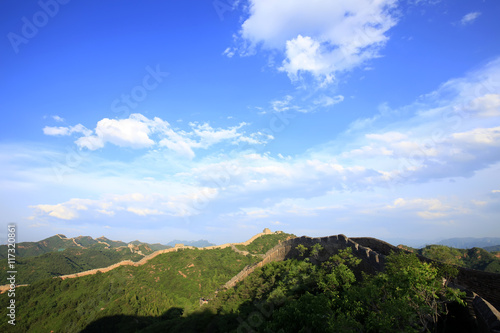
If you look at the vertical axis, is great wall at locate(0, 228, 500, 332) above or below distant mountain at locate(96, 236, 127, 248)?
above

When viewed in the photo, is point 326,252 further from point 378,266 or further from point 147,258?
point 147,258

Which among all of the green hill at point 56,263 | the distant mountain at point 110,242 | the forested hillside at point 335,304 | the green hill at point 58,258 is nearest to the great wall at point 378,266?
the forested hillside at point 335,304

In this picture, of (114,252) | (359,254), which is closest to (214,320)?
(359,254)

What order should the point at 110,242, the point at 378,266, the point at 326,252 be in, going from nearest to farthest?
the point at 378,266, the point at 326,252, the point at 110,242

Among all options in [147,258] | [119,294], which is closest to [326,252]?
[119,294]

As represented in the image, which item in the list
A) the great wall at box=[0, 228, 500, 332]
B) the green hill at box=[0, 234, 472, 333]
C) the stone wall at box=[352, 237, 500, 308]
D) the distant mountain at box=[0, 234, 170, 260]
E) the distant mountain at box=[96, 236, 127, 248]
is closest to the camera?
the great wall at box=[0, 228, 500, 332]

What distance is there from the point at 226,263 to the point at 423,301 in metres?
49.5

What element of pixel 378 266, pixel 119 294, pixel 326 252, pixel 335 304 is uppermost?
pixel 335 304

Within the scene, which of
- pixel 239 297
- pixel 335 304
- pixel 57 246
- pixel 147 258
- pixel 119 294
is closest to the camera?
pixel 335 304

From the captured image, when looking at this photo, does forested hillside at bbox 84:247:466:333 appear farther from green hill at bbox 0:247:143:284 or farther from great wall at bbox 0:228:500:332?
green hill at bbox 0:247:143:284

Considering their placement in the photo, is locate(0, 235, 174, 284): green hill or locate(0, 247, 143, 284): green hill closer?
locate(0, 247, 143, 284): green hill

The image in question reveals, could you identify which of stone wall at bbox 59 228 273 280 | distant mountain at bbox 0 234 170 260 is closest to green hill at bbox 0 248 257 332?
stone wall at bbox 59 228 273 280

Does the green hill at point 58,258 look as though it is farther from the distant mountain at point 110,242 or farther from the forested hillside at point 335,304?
the forested hillside at point 335,304

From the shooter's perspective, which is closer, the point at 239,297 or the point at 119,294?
the point at 239,297
